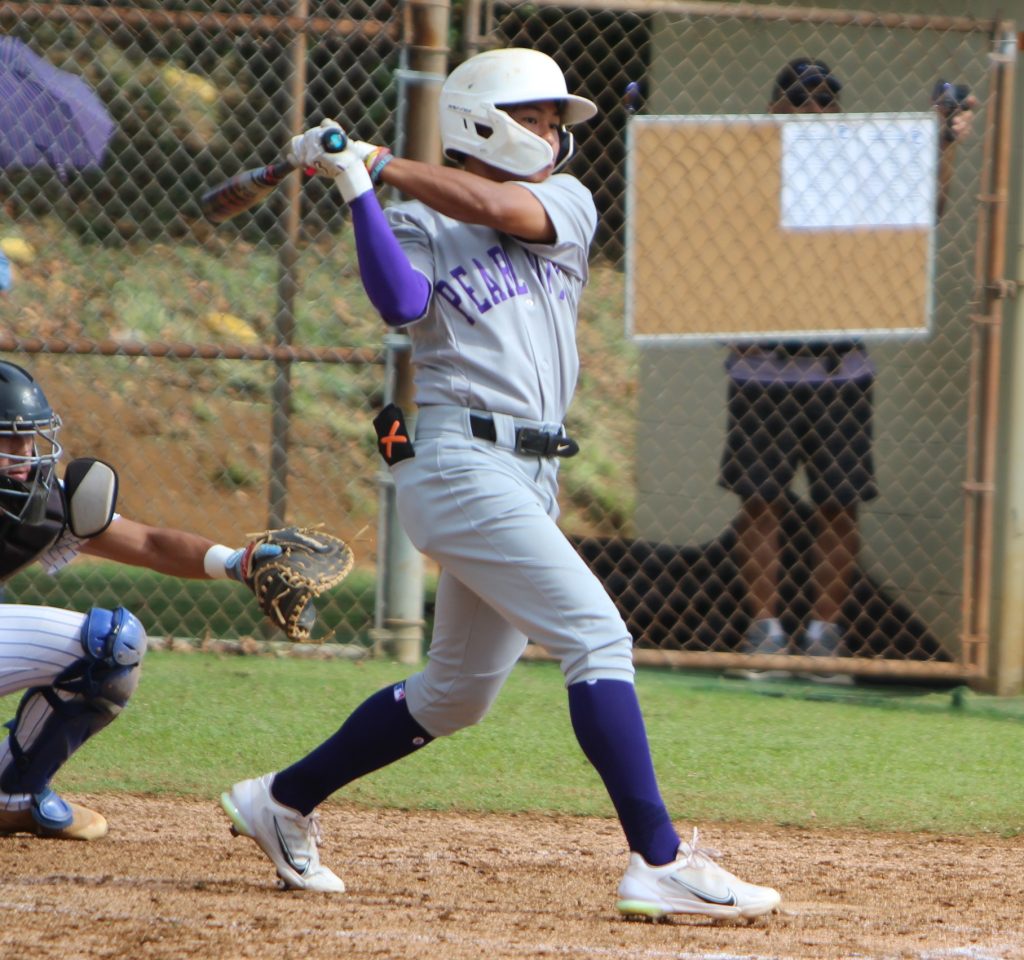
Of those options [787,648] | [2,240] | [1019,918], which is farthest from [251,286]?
[1019,918]

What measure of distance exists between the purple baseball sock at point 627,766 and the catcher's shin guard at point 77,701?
43.0 inches

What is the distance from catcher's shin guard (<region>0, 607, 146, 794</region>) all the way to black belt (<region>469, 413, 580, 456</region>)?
96 centimetres

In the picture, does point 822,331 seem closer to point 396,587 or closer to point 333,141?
point 396,587

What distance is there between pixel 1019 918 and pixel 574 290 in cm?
156

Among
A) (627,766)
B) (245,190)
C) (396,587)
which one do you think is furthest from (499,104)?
(396,587)

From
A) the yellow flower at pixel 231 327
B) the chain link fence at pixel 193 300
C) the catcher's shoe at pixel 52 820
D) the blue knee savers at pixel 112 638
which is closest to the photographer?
the blue knee savers at pixel 112 638

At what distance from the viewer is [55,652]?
344 cm

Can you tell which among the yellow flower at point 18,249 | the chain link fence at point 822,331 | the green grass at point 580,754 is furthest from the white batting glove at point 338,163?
the yellow flower at point 18,249

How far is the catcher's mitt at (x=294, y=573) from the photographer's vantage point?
316 centimetres

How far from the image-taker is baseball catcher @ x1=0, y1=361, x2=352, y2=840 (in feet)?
10.2

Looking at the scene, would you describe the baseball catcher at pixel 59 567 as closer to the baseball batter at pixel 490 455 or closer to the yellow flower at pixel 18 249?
the baseball batter at pixel 490 455

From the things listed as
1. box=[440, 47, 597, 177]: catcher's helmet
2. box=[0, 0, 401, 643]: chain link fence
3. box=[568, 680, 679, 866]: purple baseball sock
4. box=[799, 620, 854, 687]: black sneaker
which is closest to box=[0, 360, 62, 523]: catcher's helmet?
box=[440, 47, 597, 177]: catcher's helmet

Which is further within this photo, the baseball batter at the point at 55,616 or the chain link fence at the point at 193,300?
the chain link fence at the point at 193,300

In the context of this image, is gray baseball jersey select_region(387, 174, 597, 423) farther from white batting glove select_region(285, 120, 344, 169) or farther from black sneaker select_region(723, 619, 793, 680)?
black sneaker select_region(723, 619, 793, 680)
